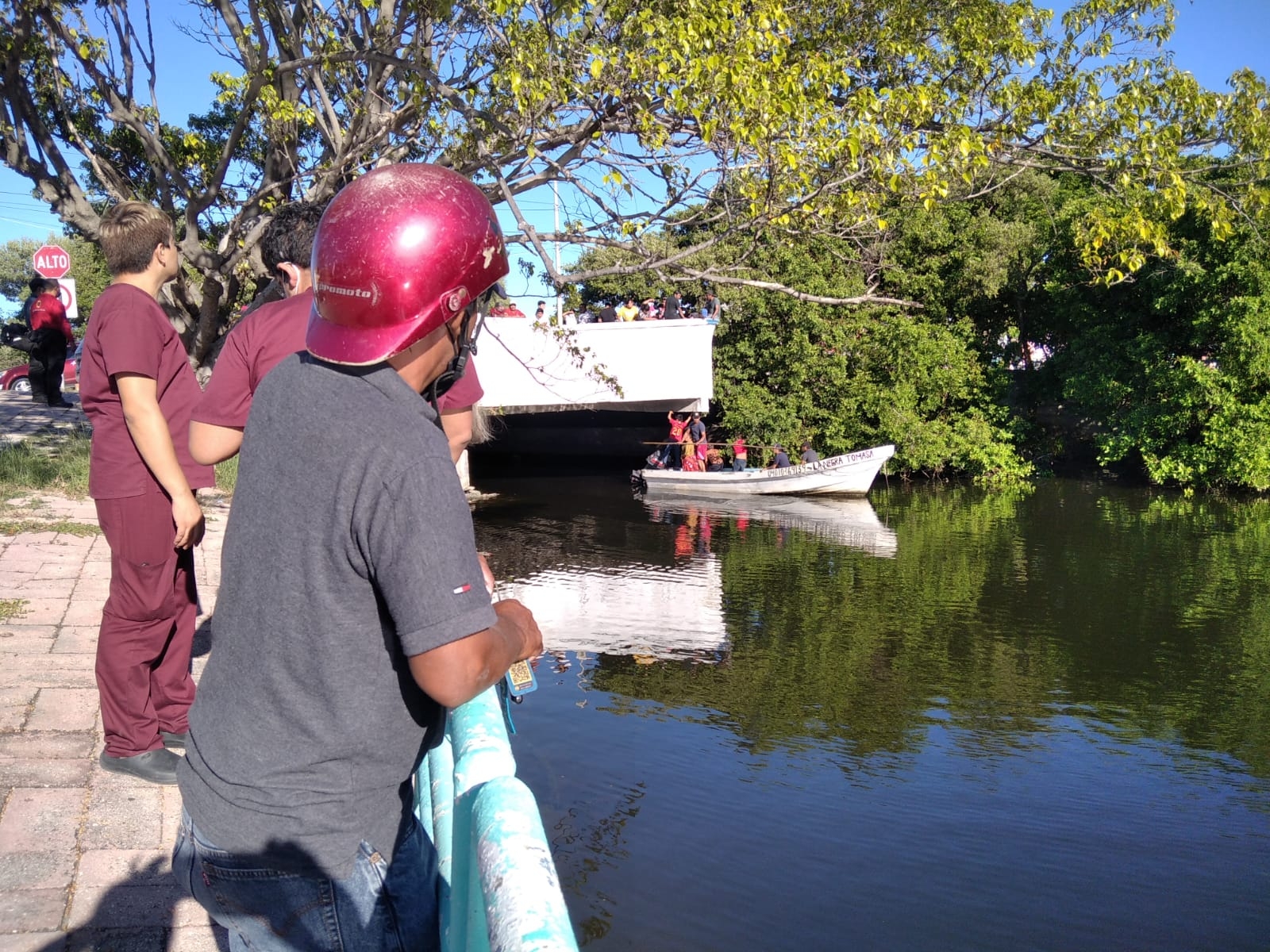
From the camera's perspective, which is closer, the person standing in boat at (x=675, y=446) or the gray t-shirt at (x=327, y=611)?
the gray t-shirt at (x=327, y=611)

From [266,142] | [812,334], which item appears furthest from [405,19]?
[812,334]

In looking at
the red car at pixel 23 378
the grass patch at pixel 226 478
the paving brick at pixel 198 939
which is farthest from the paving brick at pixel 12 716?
the red car at pixel 23 378

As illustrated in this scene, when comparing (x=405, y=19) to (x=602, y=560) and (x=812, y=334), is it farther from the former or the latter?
(x=812, y=334)

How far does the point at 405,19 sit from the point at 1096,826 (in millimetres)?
9269

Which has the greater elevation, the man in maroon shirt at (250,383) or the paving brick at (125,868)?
the man in maroon shirt at (250,383)

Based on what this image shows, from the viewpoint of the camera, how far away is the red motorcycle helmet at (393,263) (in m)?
1.62

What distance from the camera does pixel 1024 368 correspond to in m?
28.6

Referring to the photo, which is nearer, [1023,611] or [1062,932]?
[1062,932]

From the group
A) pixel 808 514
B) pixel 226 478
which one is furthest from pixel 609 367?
pixel 226 478

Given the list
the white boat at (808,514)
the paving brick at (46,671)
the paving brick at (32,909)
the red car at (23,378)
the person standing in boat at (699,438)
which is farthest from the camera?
the red car at (23,378)

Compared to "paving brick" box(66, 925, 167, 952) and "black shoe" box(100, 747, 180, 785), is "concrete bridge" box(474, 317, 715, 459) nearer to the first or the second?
"black shoe" box(100, 747, 180, 785)

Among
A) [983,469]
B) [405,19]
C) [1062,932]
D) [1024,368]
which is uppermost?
[405,19]

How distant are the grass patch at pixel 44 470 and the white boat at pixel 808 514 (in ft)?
34.1

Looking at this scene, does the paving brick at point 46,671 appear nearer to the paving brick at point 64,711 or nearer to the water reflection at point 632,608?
Answer: the paving brick at point 64,711
